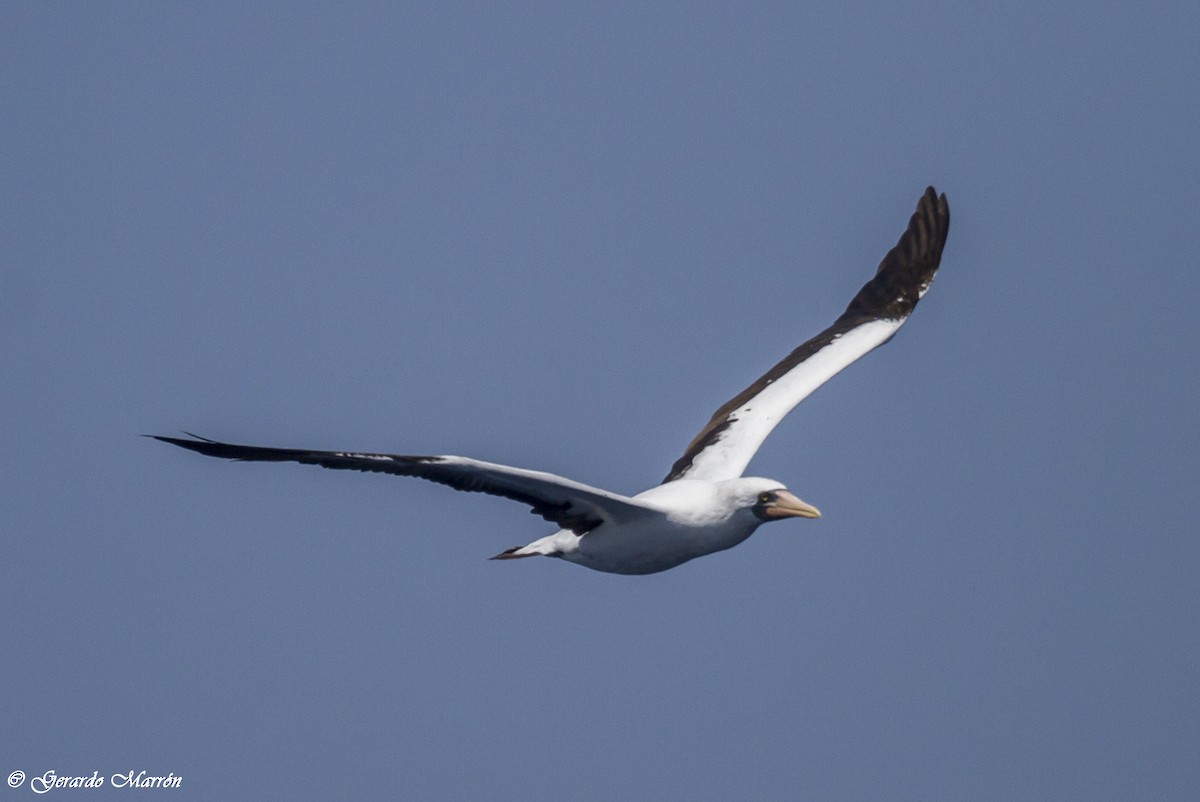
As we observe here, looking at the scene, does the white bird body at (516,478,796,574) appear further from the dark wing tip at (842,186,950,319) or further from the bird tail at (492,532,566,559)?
the dark wing tip at (842,186,950,319)

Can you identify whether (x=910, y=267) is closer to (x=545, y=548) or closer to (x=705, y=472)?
Answer: (x=705, y=472)

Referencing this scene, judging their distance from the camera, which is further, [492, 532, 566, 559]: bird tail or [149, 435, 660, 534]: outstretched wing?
[492, 532, 566, 559]: bird tail

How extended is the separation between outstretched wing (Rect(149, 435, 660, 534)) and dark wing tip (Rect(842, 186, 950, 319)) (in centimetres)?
654

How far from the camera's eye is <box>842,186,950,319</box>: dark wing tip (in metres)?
19.8

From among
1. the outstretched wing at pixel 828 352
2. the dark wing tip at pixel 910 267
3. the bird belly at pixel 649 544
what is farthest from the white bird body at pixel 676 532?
the dark wing tip at pixel 910 267

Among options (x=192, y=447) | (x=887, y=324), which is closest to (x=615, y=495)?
(x=192, y=447)

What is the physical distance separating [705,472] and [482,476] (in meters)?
4.36

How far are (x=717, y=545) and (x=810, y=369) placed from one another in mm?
4238

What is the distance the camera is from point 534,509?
14.9 m

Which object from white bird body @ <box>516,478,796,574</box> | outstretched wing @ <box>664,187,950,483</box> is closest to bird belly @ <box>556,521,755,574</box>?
white bird body @ <box>516,478,796,574</box>

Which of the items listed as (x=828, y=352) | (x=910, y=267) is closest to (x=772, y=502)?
(x=828, y=352)

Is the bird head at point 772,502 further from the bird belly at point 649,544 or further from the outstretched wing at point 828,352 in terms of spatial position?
the outstretched wing at point 828,352

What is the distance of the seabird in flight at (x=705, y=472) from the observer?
12969 millimetres

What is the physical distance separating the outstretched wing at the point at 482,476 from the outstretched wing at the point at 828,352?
2.64 m
